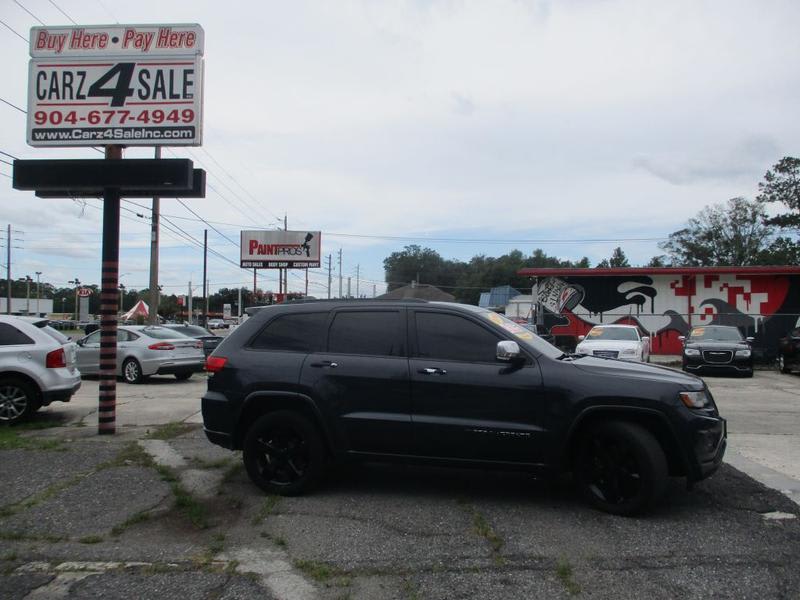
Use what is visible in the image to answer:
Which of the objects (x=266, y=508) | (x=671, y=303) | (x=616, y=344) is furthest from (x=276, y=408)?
(x=671, y=303)

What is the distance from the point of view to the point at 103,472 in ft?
21.7

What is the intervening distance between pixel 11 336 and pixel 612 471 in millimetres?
8744

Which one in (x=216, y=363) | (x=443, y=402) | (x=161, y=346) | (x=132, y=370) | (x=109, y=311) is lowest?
(x=132, y=370)

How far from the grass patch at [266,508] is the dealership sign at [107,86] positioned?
554 centimetres

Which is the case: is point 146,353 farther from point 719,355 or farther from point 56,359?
point 719,355

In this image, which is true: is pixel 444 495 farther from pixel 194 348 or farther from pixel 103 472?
pixel 194 348

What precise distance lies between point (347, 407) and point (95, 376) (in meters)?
13.5

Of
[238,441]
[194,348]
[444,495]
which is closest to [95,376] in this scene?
[194,348]

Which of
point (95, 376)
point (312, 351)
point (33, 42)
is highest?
point (33, 42)

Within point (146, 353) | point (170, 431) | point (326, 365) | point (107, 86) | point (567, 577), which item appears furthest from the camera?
point (146, 353)

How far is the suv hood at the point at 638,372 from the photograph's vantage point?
5184 mm

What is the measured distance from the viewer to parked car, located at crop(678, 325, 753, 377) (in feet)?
60.4

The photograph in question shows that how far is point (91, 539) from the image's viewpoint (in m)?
4.80

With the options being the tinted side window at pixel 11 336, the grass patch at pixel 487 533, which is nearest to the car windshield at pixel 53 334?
the tinted side window at pixel 11 336
